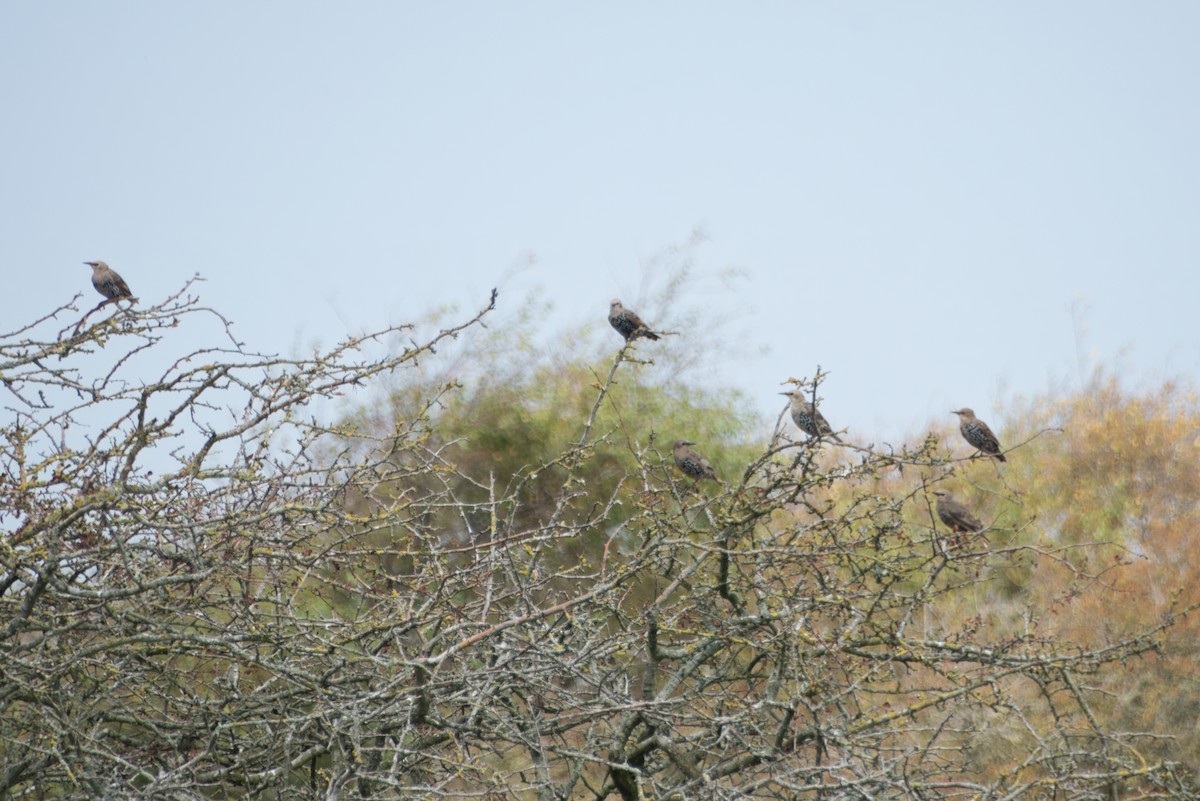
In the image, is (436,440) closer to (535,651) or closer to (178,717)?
(178,717)

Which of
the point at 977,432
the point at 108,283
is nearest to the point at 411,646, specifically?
the point at 108,283

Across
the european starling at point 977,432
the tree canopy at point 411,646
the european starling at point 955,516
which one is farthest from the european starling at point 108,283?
the european starling at point 977,432

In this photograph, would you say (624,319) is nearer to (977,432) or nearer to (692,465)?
(692,465)

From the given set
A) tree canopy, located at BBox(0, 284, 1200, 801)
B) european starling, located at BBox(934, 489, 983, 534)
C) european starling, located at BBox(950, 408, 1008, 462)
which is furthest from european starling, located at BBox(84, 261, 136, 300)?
european starling, located at BBox(950, 408, 1008, 462)

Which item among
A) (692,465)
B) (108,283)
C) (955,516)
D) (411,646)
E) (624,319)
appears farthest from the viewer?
(624,319)

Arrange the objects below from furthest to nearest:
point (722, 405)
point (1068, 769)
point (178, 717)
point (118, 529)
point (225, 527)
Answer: point (722, 405) → point (178, 717) → point (1068, 769) → point (225, 527) → point (118, 529)

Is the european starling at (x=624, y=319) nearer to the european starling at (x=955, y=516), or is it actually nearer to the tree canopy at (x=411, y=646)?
the european starling at (x=955, y=516)

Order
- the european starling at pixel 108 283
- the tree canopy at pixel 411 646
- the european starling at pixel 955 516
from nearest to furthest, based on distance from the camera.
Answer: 1. the tree canopy at pixel 411 646
2. the european starling at pixel 108 283
3. the european starling at pixel 955 516

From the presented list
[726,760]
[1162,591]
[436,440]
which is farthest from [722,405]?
[726,760]

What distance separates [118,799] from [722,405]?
9397 mm

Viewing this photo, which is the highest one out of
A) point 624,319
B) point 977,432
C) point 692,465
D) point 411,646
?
point 624,319

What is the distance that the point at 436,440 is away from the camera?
11.7 m

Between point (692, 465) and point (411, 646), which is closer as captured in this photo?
point (411, 646)

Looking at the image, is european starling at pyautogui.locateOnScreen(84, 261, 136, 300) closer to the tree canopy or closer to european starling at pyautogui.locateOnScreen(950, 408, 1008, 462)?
the tree canopy
